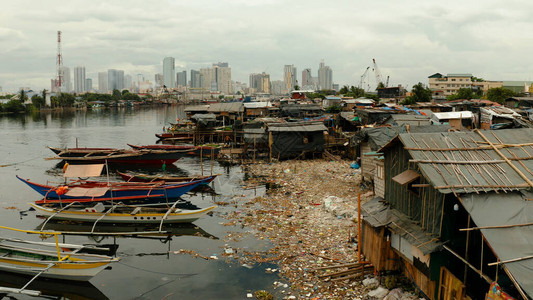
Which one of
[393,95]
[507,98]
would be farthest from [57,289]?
[393,95]

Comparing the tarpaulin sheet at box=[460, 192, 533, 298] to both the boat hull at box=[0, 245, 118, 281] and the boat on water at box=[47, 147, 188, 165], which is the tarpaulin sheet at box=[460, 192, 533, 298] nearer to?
the boat hull at box=[0, 245, 118, 281]

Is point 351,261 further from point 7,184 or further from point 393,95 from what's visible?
point 393,95

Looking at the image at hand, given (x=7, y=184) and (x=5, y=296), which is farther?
(x=7, y=184)

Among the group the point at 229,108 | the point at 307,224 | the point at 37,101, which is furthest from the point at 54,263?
the point at 37,101

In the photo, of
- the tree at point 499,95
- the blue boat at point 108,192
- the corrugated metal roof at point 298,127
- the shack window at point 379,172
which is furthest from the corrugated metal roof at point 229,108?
the shack window at point 379,172

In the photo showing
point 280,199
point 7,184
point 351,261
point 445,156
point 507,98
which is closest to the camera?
point 445,156

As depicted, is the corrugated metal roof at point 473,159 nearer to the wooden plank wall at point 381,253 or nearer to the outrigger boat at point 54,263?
the wooden plank wall at point 381,253

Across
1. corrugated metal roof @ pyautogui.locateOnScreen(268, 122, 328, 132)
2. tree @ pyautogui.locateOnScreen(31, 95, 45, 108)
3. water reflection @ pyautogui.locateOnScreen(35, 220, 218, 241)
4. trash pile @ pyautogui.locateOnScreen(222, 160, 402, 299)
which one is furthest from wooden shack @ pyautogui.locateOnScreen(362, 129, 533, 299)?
tree @ pyautogui.locateOnScreen(31, 95, 45, 108)
